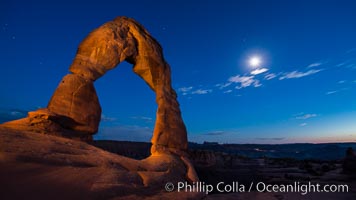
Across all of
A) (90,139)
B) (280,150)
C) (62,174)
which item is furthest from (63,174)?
(280,150)

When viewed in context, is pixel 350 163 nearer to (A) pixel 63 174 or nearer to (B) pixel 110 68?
(B) pixel 110 68

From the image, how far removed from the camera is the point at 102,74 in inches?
313

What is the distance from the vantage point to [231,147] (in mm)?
74000

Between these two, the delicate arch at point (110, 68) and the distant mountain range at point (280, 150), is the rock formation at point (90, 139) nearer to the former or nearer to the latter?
the delicate arch at point (110, 68)

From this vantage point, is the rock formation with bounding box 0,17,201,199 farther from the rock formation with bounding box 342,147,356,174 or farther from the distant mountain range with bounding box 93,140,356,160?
the distant mountain range with bounding box 93,140,356,160

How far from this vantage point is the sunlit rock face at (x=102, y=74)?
6.70 m

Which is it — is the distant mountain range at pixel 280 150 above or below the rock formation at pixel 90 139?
below

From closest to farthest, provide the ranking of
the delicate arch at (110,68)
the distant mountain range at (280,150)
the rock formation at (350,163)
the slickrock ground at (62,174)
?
the slickrock ground at (62,174) → the delicate arch at (110,68) → the rock formation at (350,163) → the distant mountain range at (280,150)

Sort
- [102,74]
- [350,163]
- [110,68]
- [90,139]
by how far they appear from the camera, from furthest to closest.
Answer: [350,163]
[110,68]
[102,74]
[90,139]

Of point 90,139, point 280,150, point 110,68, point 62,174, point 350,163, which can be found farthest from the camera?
point 280,150

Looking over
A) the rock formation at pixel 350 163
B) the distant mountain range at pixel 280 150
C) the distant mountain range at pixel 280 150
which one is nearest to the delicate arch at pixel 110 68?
the rock formation at pixel 350 163

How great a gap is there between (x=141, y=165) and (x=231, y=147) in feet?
236

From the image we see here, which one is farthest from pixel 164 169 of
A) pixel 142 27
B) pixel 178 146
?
pixel 142 27

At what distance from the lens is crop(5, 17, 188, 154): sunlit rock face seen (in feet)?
22.0
